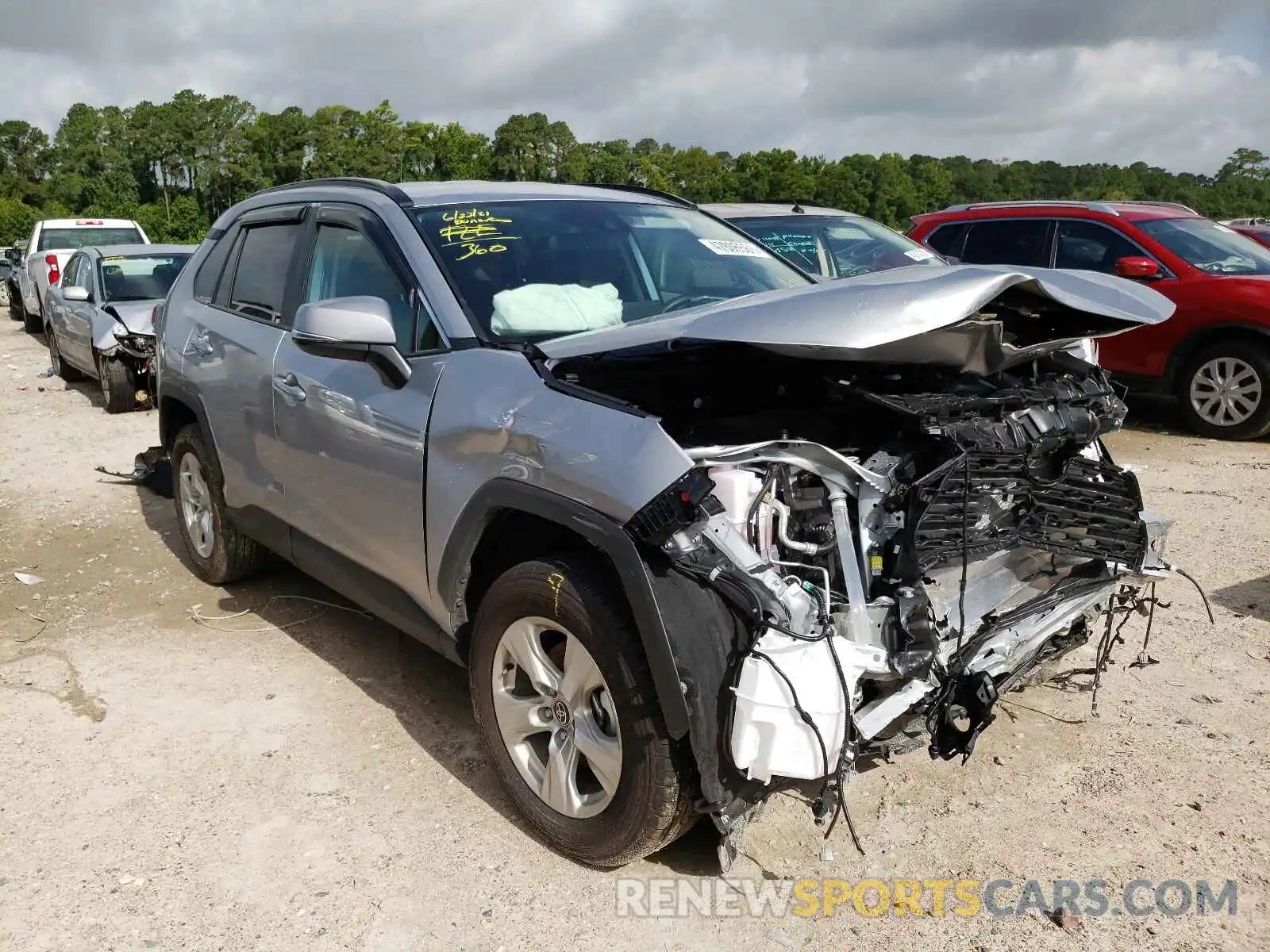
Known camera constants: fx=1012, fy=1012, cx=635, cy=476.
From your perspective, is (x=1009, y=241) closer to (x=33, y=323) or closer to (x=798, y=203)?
(x=798, y=203)

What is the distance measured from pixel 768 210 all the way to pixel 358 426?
599 centimetres

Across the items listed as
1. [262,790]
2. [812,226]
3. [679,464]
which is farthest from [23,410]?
[679,464]

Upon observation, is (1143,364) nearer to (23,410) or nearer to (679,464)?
(679,464)

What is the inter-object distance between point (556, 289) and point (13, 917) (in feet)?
7.99

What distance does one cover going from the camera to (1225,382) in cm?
818

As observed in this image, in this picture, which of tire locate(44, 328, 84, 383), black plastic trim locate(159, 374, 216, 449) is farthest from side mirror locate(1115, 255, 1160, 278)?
tire locate(44, 328, 84, 383)

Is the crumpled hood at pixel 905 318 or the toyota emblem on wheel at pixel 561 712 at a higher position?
the crumpled hood at pixel 905 318

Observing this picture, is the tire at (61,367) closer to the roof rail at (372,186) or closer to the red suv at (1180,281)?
the roof rail at (372,186)

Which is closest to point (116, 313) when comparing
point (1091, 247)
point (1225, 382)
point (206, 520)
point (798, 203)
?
point (206, 520)

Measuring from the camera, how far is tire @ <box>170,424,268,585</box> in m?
4.86

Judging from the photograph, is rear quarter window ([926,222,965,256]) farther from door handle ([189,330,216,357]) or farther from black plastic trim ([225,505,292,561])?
black plastic trim ([225,505,292,561])

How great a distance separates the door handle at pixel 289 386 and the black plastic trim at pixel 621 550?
1242 mm

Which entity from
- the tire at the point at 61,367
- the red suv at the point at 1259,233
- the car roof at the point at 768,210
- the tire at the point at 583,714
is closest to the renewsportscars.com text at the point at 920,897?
the tire at the point at 583,714

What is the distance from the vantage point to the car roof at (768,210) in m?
8.49
